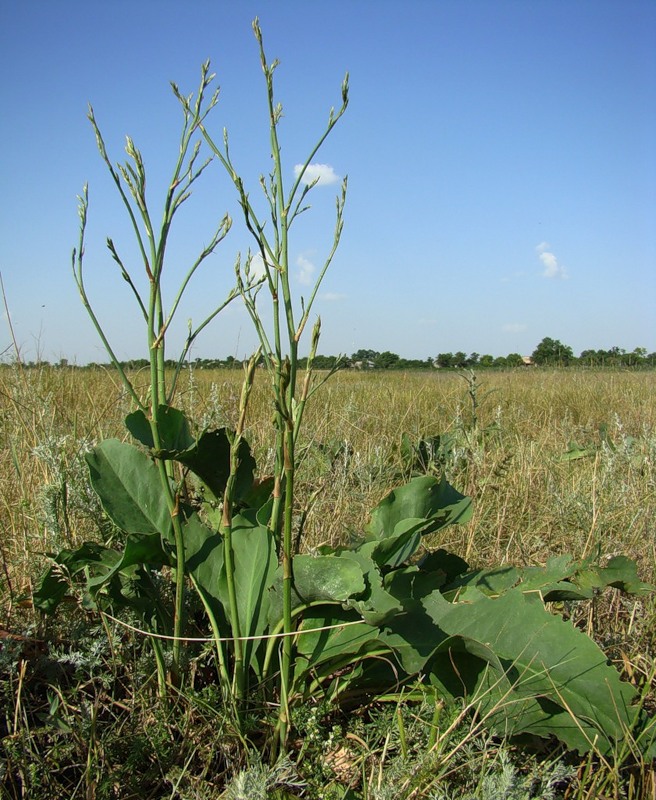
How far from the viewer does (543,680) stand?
1096 millimetres

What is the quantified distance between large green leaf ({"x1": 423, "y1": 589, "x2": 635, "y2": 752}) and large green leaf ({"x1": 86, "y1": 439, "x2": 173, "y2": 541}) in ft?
1.99

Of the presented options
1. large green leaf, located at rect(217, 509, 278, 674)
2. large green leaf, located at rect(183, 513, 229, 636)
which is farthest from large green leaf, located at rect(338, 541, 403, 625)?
large green leaf, located at rect(183, 513, 229, 636)

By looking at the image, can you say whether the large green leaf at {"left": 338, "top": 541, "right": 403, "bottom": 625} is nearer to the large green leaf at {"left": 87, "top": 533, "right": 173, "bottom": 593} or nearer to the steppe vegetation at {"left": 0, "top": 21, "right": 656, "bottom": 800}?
the steppe vegetation at {"left": 0, "top": 21, "right": 656, "bottom": 800}

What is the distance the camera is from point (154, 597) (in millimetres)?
1347

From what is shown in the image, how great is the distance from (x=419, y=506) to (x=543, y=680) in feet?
1.56

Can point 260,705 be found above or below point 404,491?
below

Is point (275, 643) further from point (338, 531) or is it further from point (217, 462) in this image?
point (338, 531)

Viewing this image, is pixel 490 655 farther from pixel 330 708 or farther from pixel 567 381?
pixel 567 381

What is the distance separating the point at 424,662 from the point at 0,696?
0.83m

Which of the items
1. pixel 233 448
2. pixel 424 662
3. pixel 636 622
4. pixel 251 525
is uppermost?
pixel 233 448

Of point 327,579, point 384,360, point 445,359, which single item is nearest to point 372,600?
point 327,579

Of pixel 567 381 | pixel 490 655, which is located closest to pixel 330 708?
pixel 490 655

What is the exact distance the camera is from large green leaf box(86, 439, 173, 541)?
4.29 feet

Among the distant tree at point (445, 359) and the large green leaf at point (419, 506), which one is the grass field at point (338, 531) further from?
the distant tree at point (445, 359)
